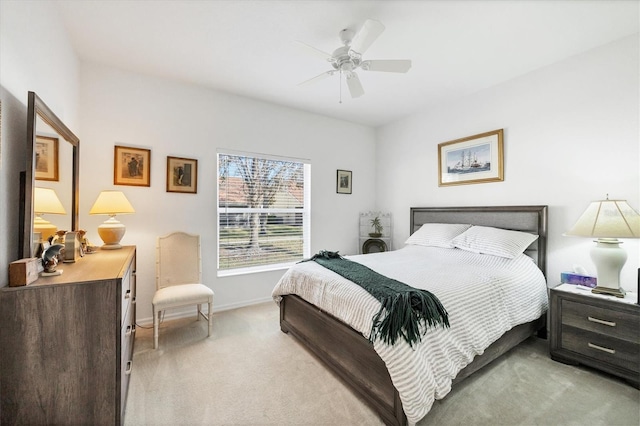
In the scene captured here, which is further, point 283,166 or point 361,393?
point 283,166

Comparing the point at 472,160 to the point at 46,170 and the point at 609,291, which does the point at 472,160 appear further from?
the point at 46,170

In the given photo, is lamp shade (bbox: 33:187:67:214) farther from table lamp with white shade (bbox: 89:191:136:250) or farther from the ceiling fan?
the ceiling fan

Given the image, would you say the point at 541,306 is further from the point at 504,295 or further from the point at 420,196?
the point at 420,196

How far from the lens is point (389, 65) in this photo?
2.16m

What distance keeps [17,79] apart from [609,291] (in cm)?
417

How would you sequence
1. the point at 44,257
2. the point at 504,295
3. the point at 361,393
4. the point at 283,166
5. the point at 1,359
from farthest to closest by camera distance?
the point at 283,166, the point at 504,295, the point at 361,393, the point at 44,257, the point at 1,359

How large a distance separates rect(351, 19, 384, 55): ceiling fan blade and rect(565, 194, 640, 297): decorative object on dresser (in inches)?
87.4

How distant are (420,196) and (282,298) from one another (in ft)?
8.34

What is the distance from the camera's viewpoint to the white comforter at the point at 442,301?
1.47 m

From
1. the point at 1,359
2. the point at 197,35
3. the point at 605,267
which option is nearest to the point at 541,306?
the point at 605,267

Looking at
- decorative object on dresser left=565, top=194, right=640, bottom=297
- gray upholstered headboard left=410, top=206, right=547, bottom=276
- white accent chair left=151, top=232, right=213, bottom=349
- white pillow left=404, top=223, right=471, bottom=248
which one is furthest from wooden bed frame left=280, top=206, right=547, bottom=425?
white accent chair left=151, top=232, right=213, bottom=349

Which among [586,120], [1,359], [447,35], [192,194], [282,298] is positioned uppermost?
[447,35]

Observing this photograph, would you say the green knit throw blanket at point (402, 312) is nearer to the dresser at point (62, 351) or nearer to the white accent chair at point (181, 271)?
the dresser at point (62, 351)

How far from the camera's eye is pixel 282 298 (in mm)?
2814
